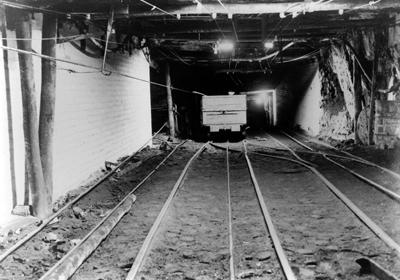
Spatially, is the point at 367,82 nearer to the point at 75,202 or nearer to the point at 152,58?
the point at 152,58

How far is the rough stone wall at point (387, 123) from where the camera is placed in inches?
486

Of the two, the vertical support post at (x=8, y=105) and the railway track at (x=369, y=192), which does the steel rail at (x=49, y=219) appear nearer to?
the vertical support post at (x=8, y=105)

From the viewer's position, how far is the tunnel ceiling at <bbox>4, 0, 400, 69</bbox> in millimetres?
8344

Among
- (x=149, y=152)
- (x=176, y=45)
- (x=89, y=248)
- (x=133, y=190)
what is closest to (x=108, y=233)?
(x=89, y=248)

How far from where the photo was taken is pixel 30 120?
6.68 m

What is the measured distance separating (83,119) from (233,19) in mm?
4478

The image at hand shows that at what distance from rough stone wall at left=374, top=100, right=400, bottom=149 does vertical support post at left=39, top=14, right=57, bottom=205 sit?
394 inches

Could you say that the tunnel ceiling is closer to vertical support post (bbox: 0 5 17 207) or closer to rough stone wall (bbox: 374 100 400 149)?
vertical support post (bbox: 0 5 17 207)

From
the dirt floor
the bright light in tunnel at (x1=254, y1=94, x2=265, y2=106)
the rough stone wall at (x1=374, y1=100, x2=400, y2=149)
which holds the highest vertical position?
the bright light in tunnel at (x1=254, y1=94, x2=265, y2=106)

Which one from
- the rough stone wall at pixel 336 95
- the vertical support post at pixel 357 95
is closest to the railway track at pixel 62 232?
Result: the vertical support post at pixel 357 95

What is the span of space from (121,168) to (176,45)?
235 inches

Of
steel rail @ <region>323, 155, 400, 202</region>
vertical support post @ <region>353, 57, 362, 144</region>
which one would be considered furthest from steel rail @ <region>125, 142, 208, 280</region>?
vertical support post @ <region>353, 57, 362, 144</region>

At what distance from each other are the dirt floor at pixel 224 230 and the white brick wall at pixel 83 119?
72 centimetres

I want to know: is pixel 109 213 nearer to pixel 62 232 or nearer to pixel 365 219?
pixel 62 232
